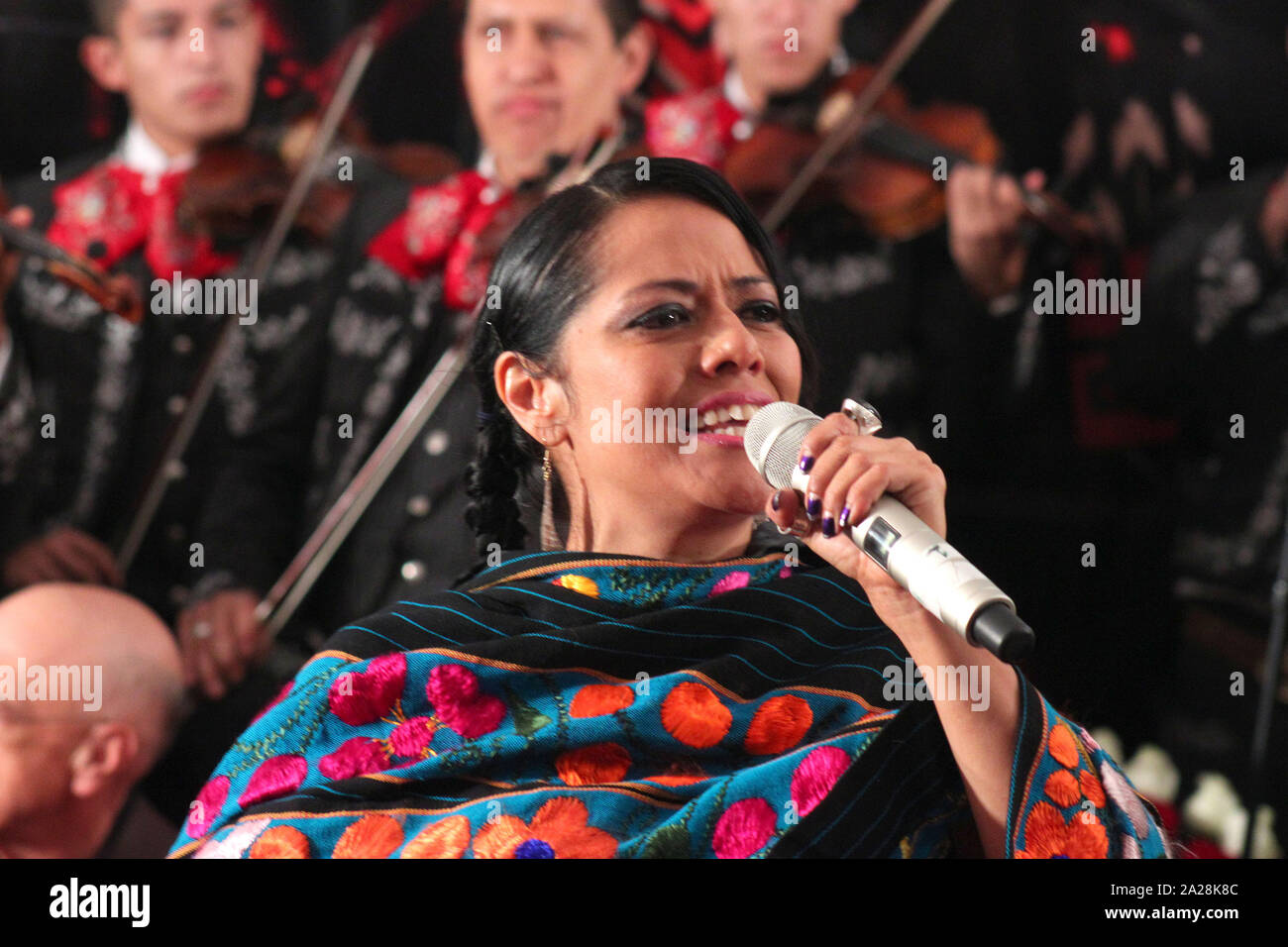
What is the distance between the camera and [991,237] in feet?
9.03

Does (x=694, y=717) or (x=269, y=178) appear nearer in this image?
(x=694, y=717)

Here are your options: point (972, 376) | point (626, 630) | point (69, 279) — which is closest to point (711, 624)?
point (626, 630)

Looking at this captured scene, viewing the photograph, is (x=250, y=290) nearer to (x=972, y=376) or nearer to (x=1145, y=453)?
(x=972, y=376)

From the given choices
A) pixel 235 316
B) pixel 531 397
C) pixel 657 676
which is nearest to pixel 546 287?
pixel 531 397

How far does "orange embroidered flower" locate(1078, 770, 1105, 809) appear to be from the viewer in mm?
1222

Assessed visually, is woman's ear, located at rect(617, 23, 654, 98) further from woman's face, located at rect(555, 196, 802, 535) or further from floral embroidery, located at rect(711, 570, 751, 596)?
floral embroidery, located at rect(711, 570, 751, 596)

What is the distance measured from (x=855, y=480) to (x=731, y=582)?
43cm

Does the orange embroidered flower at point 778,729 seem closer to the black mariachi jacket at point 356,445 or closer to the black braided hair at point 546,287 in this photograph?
the black braided hair at point 546,287

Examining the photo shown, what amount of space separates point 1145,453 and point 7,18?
2.55 m

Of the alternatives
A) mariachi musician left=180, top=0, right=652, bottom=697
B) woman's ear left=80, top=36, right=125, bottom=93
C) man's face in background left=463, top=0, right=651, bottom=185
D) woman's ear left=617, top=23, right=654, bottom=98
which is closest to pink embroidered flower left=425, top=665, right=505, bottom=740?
mariachi musician left=180, top=0, right=652, bottom=697

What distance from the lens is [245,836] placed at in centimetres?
139

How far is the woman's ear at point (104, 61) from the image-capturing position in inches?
118

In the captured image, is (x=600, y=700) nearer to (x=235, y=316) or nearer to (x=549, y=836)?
(x=549, y=836)

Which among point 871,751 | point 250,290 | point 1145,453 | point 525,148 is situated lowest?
point 871,751
